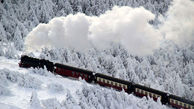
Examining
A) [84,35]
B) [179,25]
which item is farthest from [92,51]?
[179,25]

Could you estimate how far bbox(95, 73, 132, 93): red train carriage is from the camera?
92.9ft

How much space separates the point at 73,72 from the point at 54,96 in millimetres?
7849

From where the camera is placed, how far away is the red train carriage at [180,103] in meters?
26.4

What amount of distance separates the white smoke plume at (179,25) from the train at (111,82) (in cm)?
3494

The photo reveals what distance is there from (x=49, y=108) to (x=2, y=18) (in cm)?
4541

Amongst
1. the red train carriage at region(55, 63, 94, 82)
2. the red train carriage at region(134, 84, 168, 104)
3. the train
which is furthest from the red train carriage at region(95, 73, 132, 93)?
the red train carriage at region(55, 63, 94, 82)

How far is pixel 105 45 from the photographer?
2126 inches

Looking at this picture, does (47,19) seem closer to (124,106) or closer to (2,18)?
(2,18)

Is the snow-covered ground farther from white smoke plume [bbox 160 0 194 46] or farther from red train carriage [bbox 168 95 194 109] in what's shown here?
white smoke plume [bbox 160 0 194 46]

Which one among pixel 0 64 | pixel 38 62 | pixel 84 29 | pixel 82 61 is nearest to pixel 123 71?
pixel 82 61

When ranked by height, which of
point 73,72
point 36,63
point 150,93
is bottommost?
point 150,93

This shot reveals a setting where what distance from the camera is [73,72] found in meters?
30.2

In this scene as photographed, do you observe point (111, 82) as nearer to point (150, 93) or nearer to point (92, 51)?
point (150, 93)

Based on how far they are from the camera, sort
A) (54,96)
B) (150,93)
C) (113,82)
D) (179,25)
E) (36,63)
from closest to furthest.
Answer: (54,96) → (150,93) → (113,82) → (36,63) → (179,25)
